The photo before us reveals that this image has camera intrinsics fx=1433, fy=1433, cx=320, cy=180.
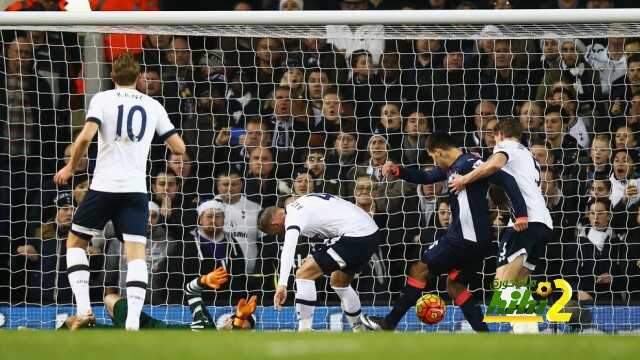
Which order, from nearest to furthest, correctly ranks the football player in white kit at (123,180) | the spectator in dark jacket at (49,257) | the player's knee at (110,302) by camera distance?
1. the football player in white kit at (123,180)
2. the player's knee at (110,302)
3. the spectator in dark jacket at (49,257)

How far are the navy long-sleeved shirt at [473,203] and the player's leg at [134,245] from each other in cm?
259

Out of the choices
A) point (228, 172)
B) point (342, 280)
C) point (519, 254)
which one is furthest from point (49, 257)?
point (519, 254)

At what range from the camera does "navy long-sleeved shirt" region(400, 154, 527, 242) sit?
35.5 ft

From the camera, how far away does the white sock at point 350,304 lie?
11.2m

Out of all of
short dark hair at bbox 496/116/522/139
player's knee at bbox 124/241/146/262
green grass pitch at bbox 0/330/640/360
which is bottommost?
green grass pitch at bbox 0/330/640/360

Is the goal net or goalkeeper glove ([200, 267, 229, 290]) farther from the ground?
the goal net

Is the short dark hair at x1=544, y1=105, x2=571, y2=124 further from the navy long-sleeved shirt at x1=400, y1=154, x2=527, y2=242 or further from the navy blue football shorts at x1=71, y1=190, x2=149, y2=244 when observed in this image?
the navy blue football shorts at x1=71, y1=190, x2=149, y2=244

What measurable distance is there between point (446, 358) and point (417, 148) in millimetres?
6592

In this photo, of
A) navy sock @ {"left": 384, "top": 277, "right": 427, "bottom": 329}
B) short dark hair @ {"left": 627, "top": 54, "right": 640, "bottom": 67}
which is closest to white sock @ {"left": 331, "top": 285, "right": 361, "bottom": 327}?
navy sock @ {"left": 384, "top": 277, "right": 427, "bottom": 329}

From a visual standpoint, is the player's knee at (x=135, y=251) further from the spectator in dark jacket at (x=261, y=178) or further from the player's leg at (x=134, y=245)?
the spectator in dark jacket at (x=261, y=178)

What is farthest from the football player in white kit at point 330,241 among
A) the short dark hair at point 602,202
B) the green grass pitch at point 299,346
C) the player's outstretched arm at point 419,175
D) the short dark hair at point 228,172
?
the green grass pitch at point 299,346

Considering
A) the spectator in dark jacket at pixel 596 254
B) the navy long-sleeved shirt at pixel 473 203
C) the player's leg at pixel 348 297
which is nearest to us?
the navy long-sleeved shirt at pixel 473 203

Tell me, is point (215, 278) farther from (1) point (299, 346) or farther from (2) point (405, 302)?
(1) point (299, 346)

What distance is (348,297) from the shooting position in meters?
11.2
